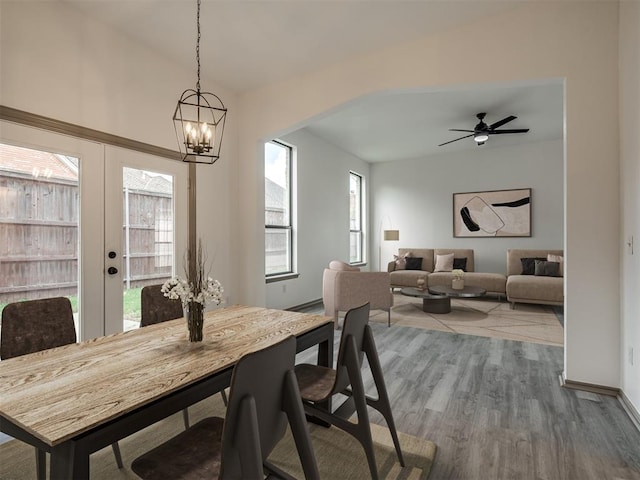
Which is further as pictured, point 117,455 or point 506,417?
point 506,417

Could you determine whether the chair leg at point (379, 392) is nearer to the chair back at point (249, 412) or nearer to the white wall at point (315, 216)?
the chair back at point (249, 412)

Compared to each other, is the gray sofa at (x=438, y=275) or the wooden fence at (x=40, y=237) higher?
the wooden fence at (x=40, y=237)

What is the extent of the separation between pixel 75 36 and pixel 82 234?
161 cm

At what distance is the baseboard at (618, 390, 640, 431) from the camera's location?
215cm

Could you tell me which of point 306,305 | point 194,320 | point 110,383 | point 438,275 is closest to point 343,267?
point 306,305

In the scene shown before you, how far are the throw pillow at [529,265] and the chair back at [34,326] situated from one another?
666 centimetres

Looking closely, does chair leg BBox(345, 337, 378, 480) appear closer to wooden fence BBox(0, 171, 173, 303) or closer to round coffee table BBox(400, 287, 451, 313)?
wooden fence BBox(0, 171, 173, 303)

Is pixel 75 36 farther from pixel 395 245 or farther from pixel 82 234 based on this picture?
pixel 395 245

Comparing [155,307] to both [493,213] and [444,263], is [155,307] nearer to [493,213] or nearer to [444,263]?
[444,263]

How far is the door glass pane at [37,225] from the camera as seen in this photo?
2.44m

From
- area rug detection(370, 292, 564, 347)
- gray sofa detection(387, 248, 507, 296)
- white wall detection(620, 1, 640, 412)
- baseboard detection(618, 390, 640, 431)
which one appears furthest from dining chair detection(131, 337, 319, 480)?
gray sofa detection(387, 248, 507, 296)

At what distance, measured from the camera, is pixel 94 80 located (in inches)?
116

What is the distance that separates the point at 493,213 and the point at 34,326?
24.6 feet

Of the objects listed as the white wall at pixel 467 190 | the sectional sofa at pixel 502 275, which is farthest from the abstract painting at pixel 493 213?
the sectional sofa at pixel 502 275
